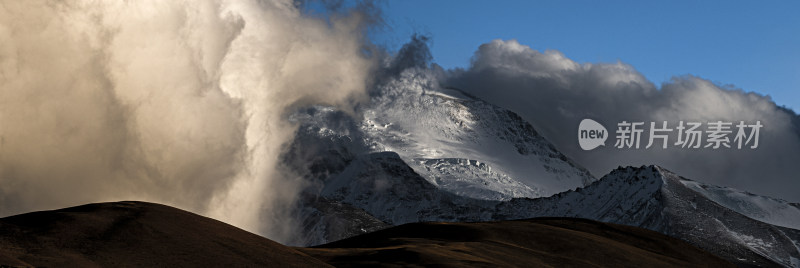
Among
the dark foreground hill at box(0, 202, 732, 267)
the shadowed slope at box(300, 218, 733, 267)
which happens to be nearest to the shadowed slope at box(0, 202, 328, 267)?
the dark foreground hill at box(0, 202, 732, 267)

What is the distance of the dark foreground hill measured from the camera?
264ft

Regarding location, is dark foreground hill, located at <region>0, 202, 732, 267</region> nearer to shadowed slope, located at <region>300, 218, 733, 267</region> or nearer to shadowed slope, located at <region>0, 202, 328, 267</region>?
shadowed slope, located at <region>0, 202, 328, 267</region>

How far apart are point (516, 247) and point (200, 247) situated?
175 feet

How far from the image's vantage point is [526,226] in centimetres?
15112

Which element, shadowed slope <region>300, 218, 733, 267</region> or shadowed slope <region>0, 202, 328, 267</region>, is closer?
shadowed slope <region>0, 202, 328, 267</region>

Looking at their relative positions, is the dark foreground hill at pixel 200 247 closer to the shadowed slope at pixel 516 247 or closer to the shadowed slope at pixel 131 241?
the shadowed slope at pixel 131 241

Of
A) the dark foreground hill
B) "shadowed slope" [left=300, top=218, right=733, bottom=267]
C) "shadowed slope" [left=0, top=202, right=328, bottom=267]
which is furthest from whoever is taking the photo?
"shadowed slope" [left=300, top=218, right=733, bottom=267]

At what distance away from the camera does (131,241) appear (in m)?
84.9

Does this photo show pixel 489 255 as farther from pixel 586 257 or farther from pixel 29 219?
pixel 29 219

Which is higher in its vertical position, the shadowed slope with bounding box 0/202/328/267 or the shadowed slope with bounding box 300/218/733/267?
the shadowed slope with bounding box 300/218/733/267

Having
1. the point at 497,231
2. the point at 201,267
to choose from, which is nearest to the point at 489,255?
the point at 497,231

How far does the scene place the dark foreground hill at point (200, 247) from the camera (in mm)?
80438

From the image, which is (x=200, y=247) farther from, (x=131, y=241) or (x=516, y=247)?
(x=516, y=247)

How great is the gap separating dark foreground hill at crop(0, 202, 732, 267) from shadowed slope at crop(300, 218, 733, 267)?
0.68 ft
